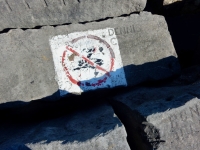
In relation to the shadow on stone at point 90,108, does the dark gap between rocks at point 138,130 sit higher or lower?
lower

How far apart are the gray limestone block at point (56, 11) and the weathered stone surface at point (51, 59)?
0.05 m

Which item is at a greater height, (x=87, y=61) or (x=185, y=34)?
(x=185, y=34)

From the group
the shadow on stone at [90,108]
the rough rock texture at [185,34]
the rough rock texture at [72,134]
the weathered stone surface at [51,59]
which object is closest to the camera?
the rough rock texture at [72,134]

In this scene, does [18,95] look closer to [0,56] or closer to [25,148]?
[0,56]

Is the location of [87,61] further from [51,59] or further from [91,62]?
[51,59]

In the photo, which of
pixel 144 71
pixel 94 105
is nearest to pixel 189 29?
pixel 144 71

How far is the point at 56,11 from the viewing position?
1587 mm

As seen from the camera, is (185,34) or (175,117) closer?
(175,117)

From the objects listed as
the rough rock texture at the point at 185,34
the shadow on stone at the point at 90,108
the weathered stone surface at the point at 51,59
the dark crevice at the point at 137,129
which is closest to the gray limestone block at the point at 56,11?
the weathered stone surface at the point at 51,59

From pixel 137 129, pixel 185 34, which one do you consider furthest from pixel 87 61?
pixel 185 34

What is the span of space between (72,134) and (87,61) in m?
0.43

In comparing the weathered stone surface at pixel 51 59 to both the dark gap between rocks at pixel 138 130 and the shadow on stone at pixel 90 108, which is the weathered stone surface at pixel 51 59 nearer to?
the shadow on stone at pixel 90 108

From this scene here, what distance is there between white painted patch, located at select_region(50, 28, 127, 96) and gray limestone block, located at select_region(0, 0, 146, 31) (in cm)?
9

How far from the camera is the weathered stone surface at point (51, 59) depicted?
146cm
